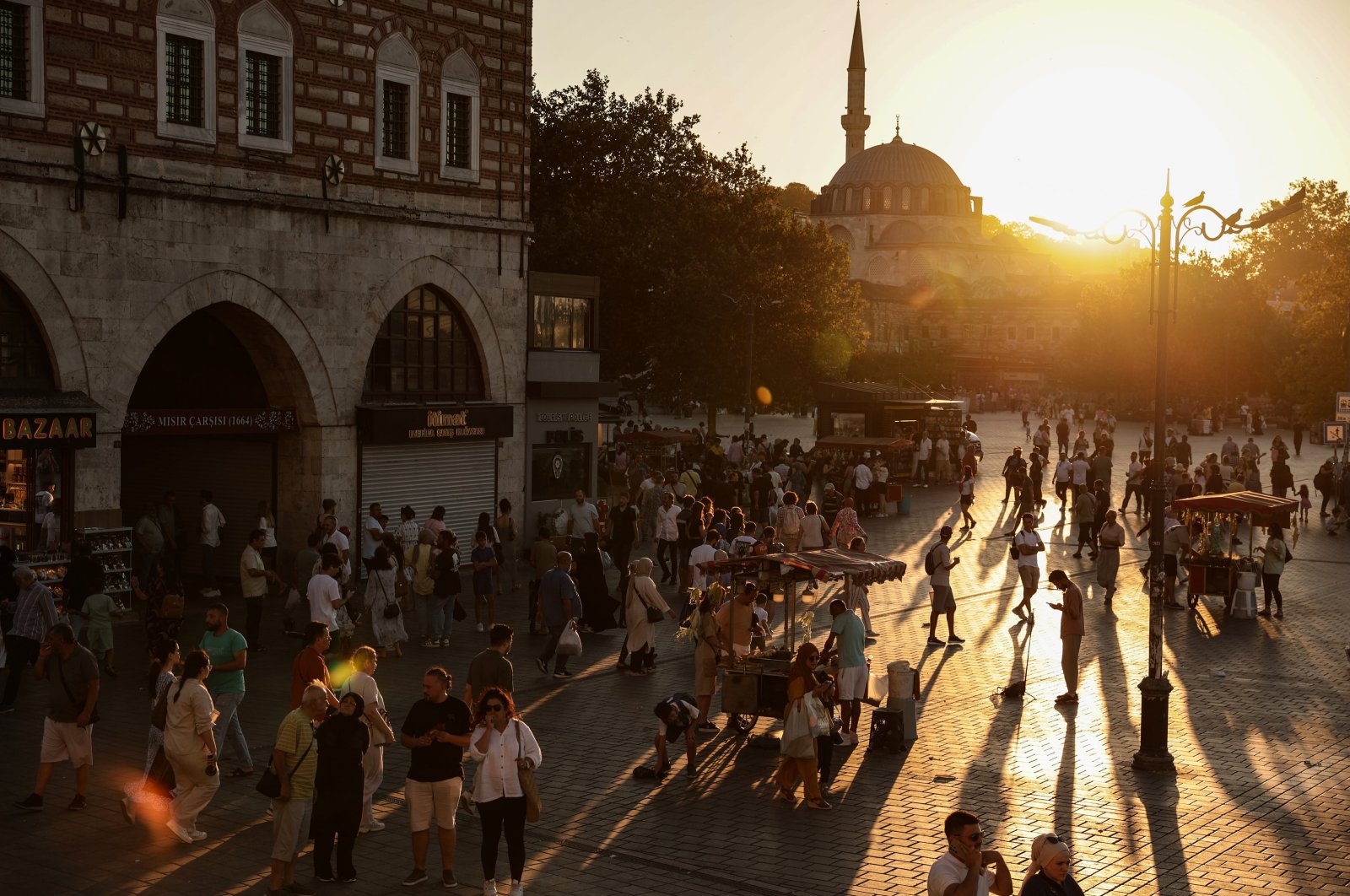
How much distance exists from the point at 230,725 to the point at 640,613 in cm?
585

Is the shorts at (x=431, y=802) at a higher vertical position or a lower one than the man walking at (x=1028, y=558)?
lower

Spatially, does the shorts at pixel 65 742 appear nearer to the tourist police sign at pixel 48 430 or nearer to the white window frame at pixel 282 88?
the tourist police sign at pixel 48 430

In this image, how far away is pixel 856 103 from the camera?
509 feet

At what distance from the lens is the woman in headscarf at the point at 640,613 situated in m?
18.3

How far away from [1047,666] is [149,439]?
16.2 meters

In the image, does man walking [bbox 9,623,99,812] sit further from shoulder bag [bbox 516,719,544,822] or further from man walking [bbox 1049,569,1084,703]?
man walking [bbox 1049,569,1084,703]

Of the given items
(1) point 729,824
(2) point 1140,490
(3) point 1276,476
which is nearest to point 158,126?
(1) point 729,824

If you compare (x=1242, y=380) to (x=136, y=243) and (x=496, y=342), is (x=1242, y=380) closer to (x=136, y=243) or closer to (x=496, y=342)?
(x=496, y=342)

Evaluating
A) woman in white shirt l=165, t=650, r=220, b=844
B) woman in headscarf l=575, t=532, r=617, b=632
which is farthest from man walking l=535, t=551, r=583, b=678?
woman in white shirt l=165, t=650, r=220, b=844

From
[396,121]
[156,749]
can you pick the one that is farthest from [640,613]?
[396,121]

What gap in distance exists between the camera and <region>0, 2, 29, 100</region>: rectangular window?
20750mm

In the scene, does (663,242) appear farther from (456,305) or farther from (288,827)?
(288,827)

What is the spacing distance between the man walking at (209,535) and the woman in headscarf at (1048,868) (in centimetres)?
1820

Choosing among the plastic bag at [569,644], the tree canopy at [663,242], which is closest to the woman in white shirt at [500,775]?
the plastic bag at [569,644]
